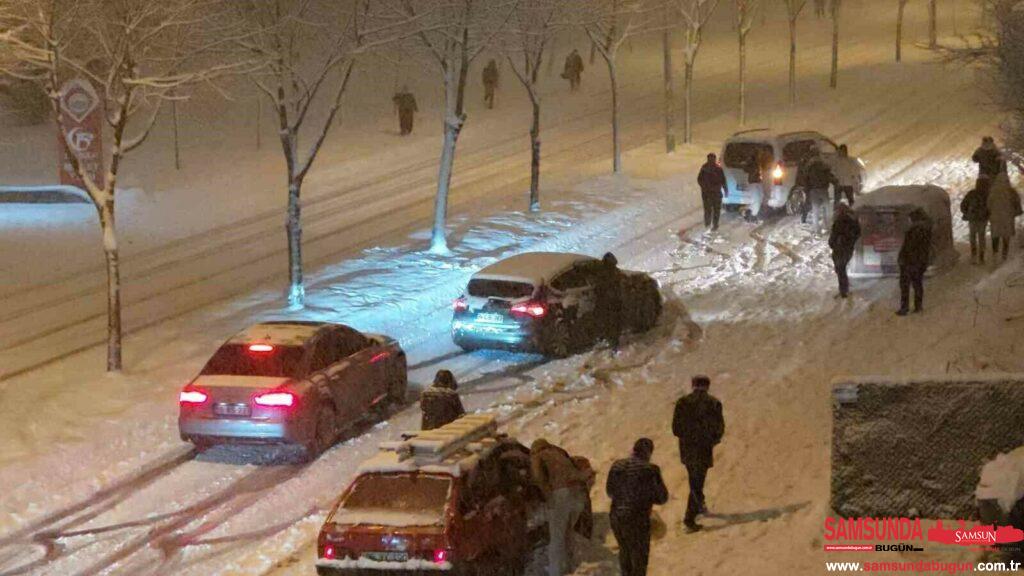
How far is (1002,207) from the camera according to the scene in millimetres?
20812

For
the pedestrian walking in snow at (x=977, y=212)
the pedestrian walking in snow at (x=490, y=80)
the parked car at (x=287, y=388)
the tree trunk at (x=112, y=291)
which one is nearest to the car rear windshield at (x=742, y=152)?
the pedestrian walking in snow at (x=977, y=212)

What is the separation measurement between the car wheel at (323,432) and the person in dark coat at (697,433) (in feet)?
15.7

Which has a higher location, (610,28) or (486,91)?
(610,28)

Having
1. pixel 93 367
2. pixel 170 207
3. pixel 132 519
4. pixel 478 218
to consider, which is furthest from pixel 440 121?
pixel 132 519

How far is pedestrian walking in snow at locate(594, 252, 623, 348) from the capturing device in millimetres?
19016

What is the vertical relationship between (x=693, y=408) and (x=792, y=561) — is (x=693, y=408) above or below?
above

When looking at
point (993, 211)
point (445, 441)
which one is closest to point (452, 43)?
point (993, 211)

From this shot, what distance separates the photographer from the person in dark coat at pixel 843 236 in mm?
20078

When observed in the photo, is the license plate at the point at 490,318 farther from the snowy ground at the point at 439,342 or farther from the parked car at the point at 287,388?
the parked car at the point at 287,388

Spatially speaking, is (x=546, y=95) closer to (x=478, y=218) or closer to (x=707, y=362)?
(x=478, y=218)

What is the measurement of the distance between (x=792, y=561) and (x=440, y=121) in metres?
36.6

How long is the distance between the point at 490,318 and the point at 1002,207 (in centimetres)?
826

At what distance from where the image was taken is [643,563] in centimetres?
1016

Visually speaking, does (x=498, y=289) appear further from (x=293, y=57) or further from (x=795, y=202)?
(x=795, y=202)
